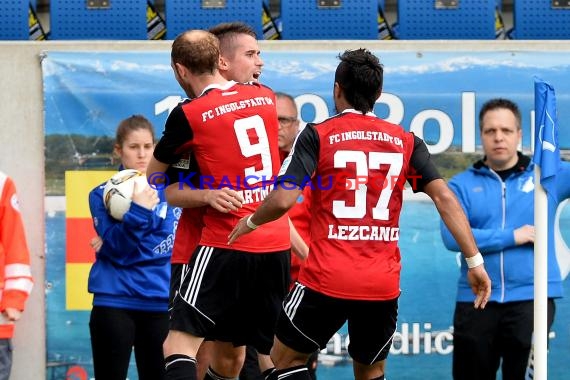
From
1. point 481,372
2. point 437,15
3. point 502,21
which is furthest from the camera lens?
point 502,21

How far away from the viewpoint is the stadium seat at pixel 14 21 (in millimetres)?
8953

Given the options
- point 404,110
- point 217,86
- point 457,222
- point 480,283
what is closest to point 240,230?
point 217,86

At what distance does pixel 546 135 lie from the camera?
5.77 meters

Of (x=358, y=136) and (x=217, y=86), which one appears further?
(x=217, y=86)

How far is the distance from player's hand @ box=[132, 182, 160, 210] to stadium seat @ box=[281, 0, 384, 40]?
2.42 metres

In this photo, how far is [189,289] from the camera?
5664 millimetres

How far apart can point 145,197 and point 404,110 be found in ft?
7.31

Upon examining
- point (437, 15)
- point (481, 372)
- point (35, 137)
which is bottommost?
point (481, 372)

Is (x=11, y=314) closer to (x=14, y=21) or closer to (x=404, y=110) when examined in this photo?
(x=14, y=21)

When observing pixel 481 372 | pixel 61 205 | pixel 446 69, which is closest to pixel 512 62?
pixel 446 69

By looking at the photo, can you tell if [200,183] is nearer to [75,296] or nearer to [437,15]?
[75,296]

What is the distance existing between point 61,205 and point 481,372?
10.2ft

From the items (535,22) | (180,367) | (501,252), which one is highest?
(535,22)

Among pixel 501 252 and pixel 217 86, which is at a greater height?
pixel 217 86
